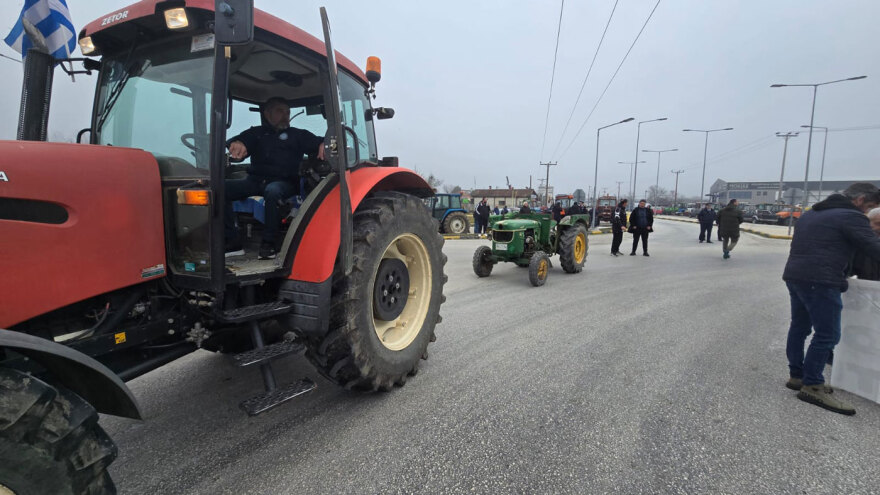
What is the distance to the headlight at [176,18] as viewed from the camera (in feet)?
6.18

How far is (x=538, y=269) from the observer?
22.7ft

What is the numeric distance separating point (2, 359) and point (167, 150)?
4.23ft

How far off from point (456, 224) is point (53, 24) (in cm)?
1618

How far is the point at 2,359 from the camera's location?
1.33 m

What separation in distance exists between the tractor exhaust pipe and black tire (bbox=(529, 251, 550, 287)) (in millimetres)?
6128

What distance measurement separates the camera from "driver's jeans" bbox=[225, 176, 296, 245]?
267cm

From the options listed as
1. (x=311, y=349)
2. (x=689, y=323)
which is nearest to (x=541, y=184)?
(x=689, y=323)

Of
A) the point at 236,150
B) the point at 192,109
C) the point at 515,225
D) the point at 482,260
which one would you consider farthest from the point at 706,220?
the point at 192,109

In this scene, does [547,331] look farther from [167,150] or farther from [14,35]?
[14,35]

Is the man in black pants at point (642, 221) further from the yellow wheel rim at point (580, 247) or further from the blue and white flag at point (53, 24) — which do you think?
the blue and white flag at point (53, 24)

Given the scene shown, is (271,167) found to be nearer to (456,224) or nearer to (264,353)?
(264,353)

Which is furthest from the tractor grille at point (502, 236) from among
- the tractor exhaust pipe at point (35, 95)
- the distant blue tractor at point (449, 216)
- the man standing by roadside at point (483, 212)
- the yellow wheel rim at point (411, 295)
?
the distant blue tractor at point (449, 216)

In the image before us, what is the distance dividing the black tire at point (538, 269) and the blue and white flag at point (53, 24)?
611cm

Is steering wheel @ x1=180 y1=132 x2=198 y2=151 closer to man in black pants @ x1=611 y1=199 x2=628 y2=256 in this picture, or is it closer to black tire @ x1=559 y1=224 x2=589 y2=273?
black tire @ x1=559 y1=224 x2=589 y2=273
